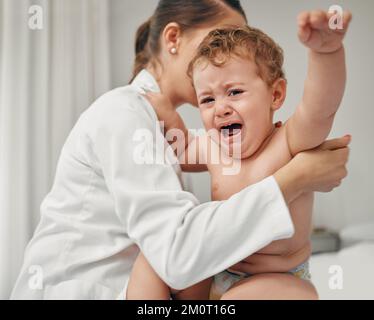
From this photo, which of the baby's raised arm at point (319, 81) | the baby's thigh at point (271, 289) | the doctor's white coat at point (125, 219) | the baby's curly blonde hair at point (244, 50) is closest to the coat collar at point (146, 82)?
the doctor's white coat at point (125, 219)

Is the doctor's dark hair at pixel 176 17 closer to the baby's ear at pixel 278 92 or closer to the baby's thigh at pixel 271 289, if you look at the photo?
the baby's ear at pixel 278 92

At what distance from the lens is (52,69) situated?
896 millimetres

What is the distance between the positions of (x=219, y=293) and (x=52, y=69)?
517 mm

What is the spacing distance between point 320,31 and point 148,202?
31cm

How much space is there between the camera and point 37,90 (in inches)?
35.1

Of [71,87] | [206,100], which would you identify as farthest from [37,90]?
[206,100]

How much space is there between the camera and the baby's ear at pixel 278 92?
0.74 m

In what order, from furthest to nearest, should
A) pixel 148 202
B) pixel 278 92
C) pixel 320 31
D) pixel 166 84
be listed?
pixel 166 84, pixel 278 92, pixel 148 202, pixel 320 31

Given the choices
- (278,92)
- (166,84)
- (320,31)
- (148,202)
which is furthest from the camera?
(166,84)

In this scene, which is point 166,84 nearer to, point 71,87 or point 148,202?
point 71,87

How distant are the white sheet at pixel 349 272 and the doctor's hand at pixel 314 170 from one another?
19cm

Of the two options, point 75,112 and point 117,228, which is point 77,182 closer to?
point 117,228

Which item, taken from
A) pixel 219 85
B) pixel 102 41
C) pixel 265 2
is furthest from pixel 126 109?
pixel 265 2

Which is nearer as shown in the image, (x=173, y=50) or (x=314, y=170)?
(x=314, y=170)
